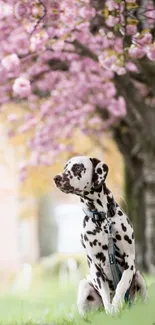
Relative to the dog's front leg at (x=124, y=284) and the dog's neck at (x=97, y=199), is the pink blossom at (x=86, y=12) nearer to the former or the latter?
the dog's neck at (x=97, y=199)

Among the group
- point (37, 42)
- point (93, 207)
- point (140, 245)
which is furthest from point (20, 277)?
point (93, 207)

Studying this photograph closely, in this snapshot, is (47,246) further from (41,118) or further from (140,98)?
(140,98)

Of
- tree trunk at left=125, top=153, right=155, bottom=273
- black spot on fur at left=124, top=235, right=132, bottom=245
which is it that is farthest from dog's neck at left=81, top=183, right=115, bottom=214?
tree trunk at left=125, top=153, right=155, bottom=273

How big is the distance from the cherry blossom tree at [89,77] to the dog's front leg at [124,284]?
2063mm

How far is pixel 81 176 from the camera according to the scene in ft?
17.8

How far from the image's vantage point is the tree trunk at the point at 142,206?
1247 cm

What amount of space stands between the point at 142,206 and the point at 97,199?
7.64m

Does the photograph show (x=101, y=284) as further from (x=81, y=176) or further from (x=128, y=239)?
(x=81, y=176)

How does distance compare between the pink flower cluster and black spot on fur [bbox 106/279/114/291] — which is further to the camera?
the pink flower cluster

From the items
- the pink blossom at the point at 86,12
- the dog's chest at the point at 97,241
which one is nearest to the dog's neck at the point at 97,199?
the dog's chest at the point at 97,241

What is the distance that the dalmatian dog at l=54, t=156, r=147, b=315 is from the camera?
5445 millimetres

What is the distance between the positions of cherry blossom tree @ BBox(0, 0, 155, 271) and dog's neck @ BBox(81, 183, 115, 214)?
1.72m

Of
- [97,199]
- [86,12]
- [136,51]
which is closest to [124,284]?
[97,199]

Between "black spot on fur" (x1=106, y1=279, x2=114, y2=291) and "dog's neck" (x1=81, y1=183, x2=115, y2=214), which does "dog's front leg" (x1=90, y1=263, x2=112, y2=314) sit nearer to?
"black spot on fur" (x1=106, y1=279, x2=114, y2=291)
